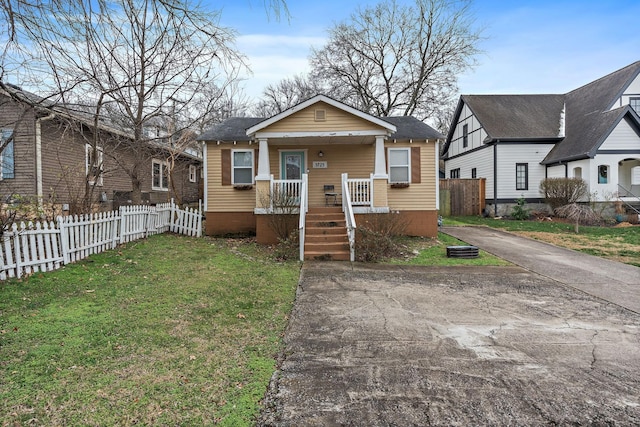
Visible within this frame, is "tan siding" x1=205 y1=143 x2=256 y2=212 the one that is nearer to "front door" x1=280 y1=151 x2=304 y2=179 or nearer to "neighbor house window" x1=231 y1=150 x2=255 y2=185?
"neighbor house window" x1=231 y1=150 x2=255 y2=185

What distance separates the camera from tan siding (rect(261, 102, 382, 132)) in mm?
11359

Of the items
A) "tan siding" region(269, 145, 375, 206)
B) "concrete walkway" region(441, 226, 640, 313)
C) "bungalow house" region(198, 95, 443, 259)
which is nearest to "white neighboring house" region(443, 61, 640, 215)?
"concrete walkway" region(441, 226, 640, 313)

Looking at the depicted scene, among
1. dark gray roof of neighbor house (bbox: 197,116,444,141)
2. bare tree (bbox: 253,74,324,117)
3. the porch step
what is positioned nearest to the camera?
the porch step

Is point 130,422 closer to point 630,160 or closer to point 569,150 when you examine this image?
point 569,150

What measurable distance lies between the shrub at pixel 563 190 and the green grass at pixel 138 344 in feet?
55.2

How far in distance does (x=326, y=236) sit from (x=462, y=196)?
1383cm

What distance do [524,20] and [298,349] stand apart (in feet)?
21.8

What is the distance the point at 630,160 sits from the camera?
18.3 meters

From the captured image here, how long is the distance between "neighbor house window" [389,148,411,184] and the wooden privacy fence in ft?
28.8

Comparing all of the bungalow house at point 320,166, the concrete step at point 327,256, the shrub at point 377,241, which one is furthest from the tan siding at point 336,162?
the concrete step at point 327,256

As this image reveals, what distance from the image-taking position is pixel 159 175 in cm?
1995

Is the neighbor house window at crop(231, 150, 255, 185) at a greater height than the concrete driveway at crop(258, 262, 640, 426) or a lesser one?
greater

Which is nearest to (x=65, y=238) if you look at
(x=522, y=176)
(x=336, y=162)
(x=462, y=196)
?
(x=336, y=162)

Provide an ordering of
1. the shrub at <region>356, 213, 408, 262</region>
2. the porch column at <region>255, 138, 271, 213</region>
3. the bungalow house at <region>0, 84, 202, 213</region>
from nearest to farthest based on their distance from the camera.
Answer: the shrub at <region>356, 213, 408, 262</region> < the bungalow house at <region>0, 84, 202, 213</region> < the porch column at <region>255, 138, 271, 213</region>
